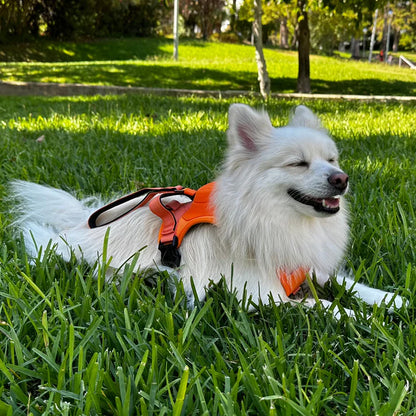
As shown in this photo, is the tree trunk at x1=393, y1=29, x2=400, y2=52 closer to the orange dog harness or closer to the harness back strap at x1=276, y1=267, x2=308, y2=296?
the orange dog harness

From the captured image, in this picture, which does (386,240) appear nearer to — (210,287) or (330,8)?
(210,287)

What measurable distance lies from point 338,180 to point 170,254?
0.85 metres

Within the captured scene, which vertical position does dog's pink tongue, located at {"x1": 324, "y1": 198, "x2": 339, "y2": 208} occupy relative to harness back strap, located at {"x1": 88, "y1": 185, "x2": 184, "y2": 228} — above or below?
above

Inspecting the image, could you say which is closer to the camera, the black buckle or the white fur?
the white fur

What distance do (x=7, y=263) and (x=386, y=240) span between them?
204 centimetres

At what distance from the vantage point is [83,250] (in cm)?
233

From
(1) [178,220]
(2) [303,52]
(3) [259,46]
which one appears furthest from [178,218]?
(2) [303,52]

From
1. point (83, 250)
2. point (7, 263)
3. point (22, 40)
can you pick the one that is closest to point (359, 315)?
point (83, 250)

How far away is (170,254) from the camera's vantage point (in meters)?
2.11

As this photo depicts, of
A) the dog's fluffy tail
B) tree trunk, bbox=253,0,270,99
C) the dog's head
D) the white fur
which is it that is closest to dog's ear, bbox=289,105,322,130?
the white fur

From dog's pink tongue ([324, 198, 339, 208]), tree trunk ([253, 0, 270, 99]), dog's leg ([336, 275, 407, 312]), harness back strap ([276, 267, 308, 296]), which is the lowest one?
dog's leg ([336, 275, 407, 312])

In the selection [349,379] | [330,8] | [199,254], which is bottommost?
[349,379]

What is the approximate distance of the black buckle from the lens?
2088 millimetres

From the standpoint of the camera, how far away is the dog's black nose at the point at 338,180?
1.85m
